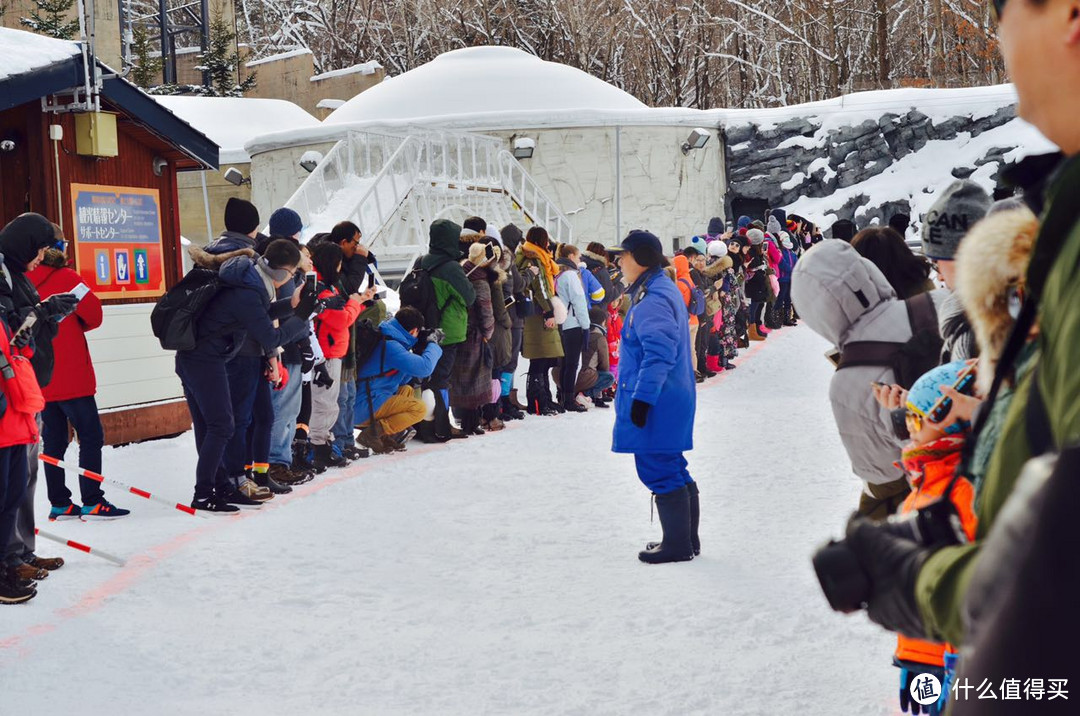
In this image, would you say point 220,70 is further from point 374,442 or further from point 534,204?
point 374,442

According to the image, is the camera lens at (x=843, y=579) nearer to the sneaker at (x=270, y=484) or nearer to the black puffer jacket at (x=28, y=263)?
the black puffer jacket at (x=28, y=263)

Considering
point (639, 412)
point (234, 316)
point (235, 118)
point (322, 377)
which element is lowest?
point (322, 377)

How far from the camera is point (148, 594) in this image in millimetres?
5363

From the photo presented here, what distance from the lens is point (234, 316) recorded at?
705 centimetres

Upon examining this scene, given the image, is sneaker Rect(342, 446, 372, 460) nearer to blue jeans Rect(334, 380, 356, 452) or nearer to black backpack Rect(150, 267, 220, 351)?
blue jeans Rect(334, 380, 356, 452)

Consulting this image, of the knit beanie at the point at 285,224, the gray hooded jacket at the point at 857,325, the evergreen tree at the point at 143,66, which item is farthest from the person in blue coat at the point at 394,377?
the evergreen tree at the point at 143,66

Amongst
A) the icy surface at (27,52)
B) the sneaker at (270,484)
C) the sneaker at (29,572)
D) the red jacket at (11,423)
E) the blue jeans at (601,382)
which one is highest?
the icy surface at (27,52)

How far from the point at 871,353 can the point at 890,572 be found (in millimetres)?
2983

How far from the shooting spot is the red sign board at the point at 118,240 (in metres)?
9.44

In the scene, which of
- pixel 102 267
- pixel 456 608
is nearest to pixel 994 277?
pixel 456 608

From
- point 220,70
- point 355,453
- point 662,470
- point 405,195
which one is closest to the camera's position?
point 662,470

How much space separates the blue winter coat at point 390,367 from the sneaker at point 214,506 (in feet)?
6.88

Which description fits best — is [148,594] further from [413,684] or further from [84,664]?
[413,684]

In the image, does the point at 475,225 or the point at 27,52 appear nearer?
the point at 27,52
